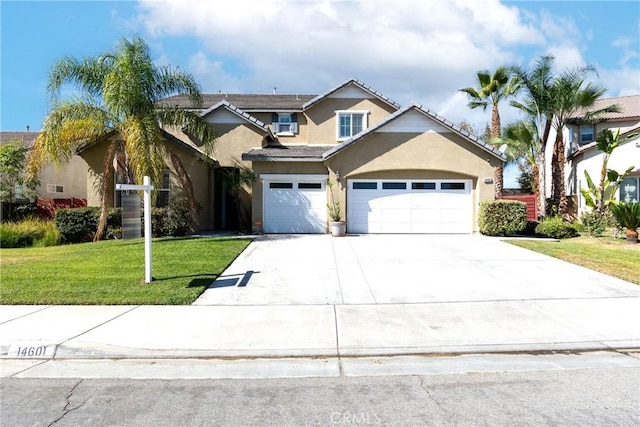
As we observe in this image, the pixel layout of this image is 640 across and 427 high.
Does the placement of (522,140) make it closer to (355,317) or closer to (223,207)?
(223,207)

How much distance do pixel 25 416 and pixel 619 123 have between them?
3017 cm

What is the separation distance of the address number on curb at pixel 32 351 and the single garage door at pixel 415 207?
41.2 ft

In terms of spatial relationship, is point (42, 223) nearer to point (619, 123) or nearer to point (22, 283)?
point (22, 283)

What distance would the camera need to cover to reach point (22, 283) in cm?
827

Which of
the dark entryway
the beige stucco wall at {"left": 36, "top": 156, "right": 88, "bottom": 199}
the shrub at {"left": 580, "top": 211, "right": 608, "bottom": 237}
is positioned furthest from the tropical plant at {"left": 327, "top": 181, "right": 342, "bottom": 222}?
the beige stucco wall at {"left": 36, "top": 156, "right": 88, "bottom": 199}

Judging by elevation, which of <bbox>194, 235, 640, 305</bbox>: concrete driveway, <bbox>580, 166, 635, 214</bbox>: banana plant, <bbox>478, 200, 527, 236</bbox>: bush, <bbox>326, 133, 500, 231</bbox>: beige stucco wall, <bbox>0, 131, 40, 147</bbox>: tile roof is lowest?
<bbox>194, 235, 640, 305</bbox>: concrete driveway

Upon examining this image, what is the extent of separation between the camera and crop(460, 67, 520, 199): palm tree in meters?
22.1

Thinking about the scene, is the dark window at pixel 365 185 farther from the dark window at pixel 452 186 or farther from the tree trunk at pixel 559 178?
the tree trunk at pixel 559 178

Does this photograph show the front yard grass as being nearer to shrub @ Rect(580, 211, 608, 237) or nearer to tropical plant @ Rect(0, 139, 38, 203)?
shrub @ Rect(580, 211, 608, 237)

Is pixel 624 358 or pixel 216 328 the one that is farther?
pixel 216 328

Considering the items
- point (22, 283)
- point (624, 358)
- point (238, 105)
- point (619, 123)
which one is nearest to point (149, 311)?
point (22, 283)

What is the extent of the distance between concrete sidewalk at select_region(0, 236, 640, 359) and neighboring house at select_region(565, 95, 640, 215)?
47.5 ft

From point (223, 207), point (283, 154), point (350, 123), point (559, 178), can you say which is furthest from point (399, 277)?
point (559, 178)

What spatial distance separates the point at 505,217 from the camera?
15.6m
